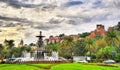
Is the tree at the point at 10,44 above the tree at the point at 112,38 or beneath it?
above

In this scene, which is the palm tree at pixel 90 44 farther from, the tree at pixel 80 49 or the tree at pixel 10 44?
the tree at pixel 10 44

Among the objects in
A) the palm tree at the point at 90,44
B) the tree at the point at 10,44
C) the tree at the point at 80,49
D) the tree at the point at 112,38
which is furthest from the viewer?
the tree at the point at 10,44

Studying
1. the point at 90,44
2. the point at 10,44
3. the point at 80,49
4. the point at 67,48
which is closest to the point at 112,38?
the point at 90,44

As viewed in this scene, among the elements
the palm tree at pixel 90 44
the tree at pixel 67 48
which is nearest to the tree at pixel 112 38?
the palm tree at pixel 90 44

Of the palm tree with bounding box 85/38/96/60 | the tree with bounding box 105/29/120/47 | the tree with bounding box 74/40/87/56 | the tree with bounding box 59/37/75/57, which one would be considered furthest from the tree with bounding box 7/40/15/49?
the tree with bounding box 105/29/120/47

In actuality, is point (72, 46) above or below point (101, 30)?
below

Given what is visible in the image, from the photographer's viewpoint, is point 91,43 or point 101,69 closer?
point 101,69

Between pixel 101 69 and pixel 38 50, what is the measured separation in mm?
34218

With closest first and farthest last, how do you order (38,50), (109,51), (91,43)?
(38,50) → (109,51) → (91,43)

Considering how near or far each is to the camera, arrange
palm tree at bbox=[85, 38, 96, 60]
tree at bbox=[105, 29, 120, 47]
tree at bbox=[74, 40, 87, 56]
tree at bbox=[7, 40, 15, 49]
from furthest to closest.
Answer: tree at bbox=[7, 40, 15, 49] < tree at bbox=[74, 40, 87, 56] < palm tree at bbox=[85, 38, 96, 60] < tree at bbox=[105, 29, 120, 47]

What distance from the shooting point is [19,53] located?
→ 464 feet

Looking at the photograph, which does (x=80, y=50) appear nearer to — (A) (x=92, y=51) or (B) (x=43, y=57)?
(A) (x=92, y=51)

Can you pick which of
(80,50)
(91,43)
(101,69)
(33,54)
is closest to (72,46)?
(80,50)

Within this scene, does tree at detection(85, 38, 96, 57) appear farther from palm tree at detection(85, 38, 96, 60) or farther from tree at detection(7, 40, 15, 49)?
tree at detection(7, 40, 15, 49)
